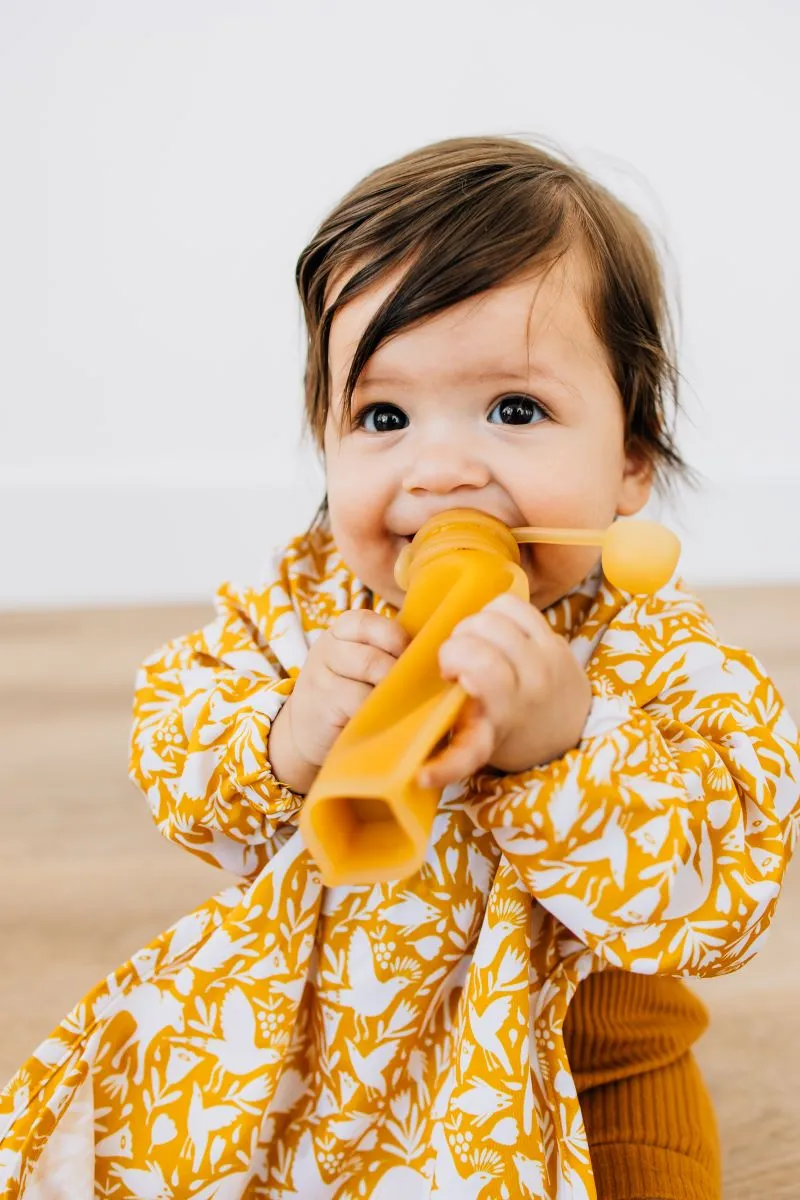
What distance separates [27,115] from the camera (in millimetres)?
1645

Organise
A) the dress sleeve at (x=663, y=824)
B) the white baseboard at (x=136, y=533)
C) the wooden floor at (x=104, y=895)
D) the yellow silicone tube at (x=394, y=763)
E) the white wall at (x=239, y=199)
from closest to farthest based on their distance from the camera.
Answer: the yellow silicone tube at (x=394, y=763) → the dress sleeve at (x=663, y=824) → the wooden floor at (x=104, y=895) → the white wall at (x=239, y=199) → the white baseboard at (x=136, y=533)

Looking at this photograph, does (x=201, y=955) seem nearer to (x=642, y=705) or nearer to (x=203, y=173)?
(x=642, y=705)

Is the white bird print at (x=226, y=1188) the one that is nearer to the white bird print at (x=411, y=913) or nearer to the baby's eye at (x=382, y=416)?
the white bird print at (x=411, y=913)

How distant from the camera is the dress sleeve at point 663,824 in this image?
0.54m

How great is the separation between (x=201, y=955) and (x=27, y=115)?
1391 millimetres

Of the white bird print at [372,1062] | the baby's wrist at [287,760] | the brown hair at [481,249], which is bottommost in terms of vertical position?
the white bird print at [372,1062]

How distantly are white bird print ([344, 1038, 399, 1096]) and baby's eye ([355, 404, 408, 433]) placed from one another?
34 centimetres

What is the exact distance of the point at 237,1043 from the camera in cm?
65

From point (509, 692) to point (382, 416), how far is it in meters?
0.22

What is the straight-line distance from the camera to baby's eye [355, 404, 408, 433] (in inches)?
25.1

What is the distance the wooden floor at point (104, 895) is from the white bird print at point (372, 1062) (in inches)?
11.3

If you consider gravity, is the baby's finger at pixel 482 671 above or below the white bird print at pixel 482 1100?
above

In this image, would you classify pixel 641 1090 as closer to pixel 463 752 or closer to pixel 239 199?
pixel 463 752

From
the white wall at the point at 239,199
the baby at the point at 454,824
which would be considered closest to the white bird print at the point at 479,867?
the baby at the point at 454,824
